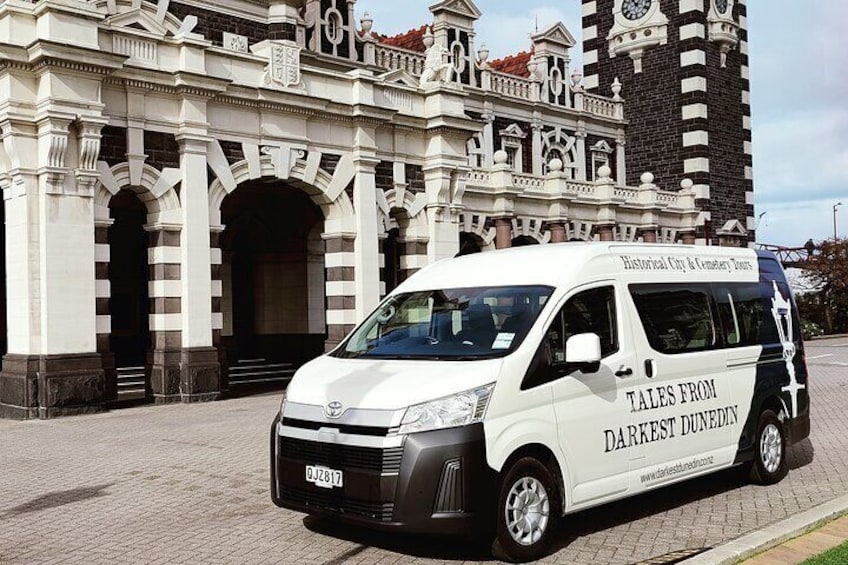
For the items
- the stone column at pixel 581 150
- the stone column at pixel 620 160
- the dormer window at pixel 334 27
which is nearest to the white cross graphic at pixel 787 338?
the dormer window at pixel 334 27

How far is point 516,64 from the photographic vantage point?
3756 cm

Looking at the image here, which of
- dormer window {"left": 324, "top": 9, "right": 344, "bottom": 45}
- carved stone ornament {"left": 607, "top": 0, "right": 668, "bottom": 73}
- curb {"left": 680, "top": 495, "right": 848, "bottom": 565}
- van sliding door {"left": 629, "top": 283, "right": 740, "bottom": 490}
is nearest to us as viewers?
curb {"left": 680, "top": 495, "right": 848, "bottom": 565}

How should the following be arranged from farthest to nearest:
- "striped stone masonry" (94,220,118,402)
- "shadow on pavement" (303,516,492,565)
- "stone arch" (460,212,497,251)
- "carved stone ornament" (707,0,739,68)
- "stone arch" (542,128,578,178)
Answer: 1. "carved stone ornament" (707,0,739,68)
2. "stone arch" (542,128,578,178)
3. "stone arch" (460,212,497,251)
4. "striped stone masonry" (94,220,118,402)
5. "shadow on pavement" (303,516,492,565)

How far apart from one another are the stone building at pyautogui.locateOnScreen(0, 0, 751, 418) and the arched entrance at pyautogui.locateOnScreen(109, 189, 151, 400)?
0.06 meters

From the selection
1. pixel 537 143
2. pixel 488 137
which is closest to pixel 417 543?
pixel 488 137

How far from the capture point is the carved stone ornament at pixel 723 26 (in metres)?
37.8

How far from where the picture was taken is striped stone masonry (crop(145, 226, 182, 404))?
1802 centimetres

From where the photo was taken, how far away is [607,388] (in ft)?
24.0

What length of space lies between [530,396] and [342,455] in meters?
1.40

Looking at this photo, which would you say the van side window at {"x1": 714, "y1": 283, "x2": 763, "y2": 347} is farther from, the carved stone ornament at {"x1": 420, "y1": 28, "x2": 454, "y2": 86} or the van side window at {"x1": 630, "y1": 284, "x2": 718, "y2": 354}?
the carved stone ornament at {"x1": 420, "y1": 28, "x2": 454, "y2": 86}

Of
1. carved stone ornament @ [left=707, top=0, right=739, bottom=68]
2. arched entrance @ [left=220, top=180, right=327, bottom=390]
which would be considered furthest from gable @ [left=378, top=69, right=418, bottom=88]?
carved stone ornament @ [left=707, top=0, right=739, bottom=68]

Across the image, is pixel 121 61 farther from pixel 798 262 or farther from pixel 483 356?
pixel 798 262

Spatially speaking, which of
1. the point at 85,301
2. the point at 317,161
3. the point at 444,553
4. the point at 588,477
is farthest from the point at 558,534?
the point at 317,161

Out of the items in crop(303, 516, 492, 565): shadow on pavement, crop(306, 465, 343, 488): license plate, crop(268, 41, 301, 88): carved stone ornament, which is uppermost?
crop(268, 41, 301, 88): carved stone ornament
